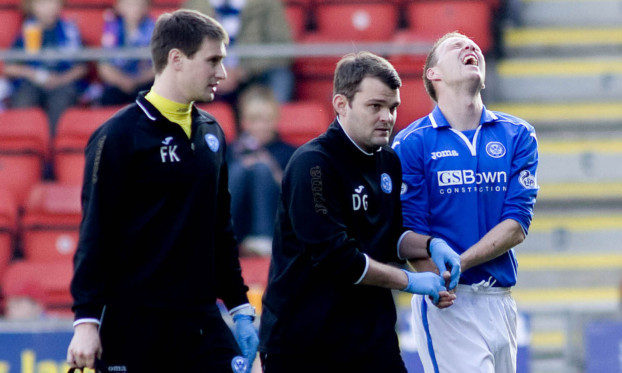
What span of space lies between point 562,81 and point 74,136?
13.9 ft

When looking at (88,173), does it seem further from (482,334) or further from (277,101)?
(277,101)

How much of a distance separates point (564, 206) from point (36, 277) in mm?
4240

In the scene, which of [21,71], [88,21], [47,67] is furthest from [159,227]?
[88,21]

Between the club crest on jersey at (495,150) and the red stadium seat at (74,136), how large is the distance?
4.50 metres

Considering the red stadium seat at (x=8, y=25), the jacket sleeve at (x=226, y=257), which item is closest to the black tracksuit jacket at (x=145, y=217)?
the jacket sleeve at (x=226, y=257)

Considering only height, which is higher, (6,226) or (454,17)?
(454,17)

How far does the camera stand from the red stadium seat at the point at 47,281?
736 centimetres

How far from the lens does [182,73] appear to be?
3836mm

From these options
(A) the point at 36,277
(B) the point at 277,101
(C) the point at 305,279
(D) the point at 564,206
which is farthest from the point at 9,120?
(C) the point at 305,279

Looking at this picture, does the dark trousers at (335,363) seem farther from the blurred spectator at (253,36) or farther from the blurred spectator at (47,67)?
the blurred spectator at (47,67)

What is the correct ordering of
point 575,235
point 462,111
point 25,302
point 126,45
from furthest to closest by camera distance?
point 575,235, point 126,45, point 25,302, point 462,111

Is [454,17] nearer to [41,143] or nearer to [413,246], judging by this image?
[41,143]

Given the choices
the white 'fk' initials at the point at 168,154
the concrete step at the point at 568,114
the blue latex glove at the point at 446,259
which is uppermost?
the concrete step at the point at 568,114

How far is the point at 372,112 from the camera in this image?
381 cm
